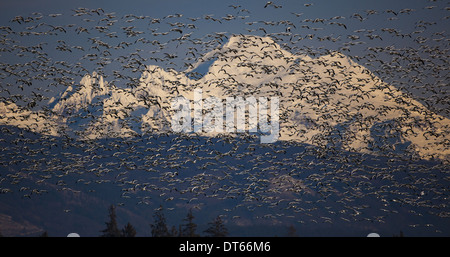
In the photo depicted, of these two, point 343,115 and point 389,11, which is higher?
point 343,115

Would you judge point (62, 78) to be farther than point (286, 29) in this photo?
Yes

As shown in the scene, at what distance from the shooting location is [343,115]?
158 metres

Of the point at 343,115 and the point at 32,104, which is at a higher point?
the point at 343,115
